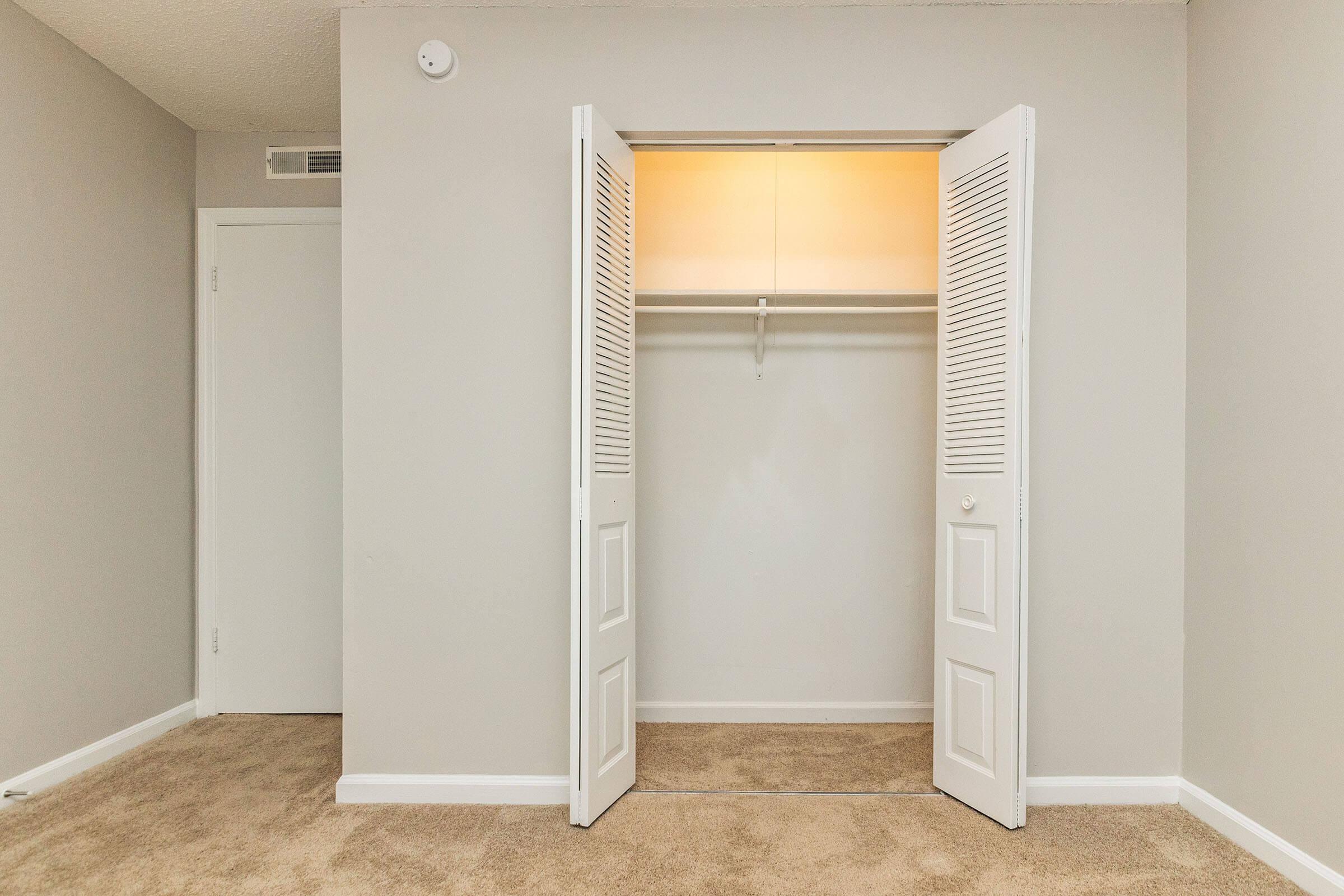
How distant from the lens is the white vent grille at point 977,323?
244 cm

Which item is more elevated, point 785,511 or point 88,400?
A: point 88,400

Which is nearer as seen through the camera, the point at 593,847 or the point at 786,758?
the point at 593,847

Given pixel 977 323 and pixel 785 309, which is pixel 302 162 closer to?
pixel 785 309

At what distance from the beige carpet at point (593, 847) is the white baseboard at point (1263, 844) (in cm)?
4

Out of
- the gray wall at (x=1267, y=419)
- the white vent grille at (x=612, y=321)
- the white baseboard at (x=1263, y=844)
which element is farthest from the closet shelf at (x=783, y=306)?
the white baseboard at (x=1263, y=844)

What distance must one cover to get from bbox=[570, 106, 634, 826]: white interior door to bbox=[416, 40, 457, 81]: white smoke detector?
612 mm

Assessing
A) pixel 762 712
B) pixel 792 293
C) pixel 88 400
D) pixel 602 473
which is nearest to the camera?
pixel 602 473

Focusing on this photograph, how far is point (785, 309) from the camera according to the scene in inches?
134

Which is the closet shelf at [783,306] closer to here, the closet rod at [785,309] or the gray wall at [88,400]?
the closet rod at [785,309]

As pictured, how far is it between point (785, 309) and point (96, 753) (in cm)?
321

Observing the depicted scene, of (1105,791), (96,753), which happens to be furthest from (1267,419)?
(96,753)

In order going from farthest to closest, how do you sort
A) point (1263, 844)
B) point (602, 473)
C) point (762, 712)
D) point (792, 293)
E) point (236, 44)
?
1. point (762, 712)
2. point (792, 293)
3. point (236, 44)
4. point (602, 473)
5. point (1263, 844)

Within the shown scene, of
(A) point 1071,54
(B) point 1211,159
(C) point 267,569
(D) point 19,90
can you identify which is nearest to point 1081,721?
(B) point 1211,159

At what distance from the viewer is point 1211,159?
2.50 meters
